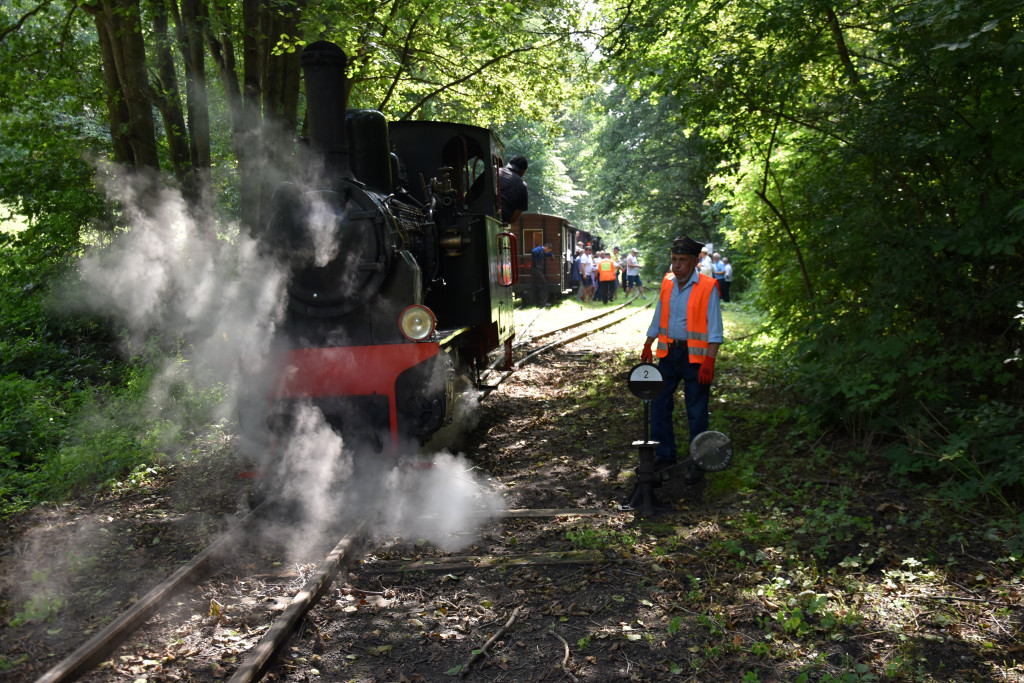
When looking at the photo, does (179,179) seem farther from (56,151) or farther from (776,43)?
(776,43)

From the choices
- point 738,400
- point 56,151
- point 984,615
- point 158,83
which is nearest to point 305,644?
point 984,615

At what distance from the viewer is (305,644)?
339 cm

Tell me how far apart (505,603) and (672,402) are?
7.95 ft

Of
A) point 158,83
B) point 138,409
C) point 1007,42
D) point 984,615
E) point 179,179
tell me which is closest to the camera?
point 984,615

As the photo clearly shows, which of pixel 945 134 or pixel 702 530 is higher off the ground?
pixel 945 134

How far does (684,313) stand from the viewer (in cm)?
547

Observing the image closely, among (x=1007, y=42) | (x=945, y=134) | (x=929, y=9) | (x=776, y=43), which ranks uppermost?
(x=776, y=43)

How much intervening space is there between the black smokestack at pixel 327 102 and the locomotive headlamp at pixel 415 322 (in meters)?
1.23

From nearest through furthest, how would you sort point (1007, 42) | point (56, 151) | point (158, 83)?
point (1007, 42)
point (56, 151)
point (158, 83)

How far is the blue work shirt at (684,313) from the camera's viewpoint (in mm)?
5316

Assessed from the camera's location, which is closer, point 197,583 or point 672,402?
point 197,583

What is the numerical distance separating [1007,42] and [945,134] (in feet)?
2.24

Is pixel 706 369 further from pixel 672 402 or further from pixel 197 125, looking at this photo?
pixel 197 125

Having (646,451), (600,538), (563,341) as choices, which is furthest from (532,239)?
(600,538)
